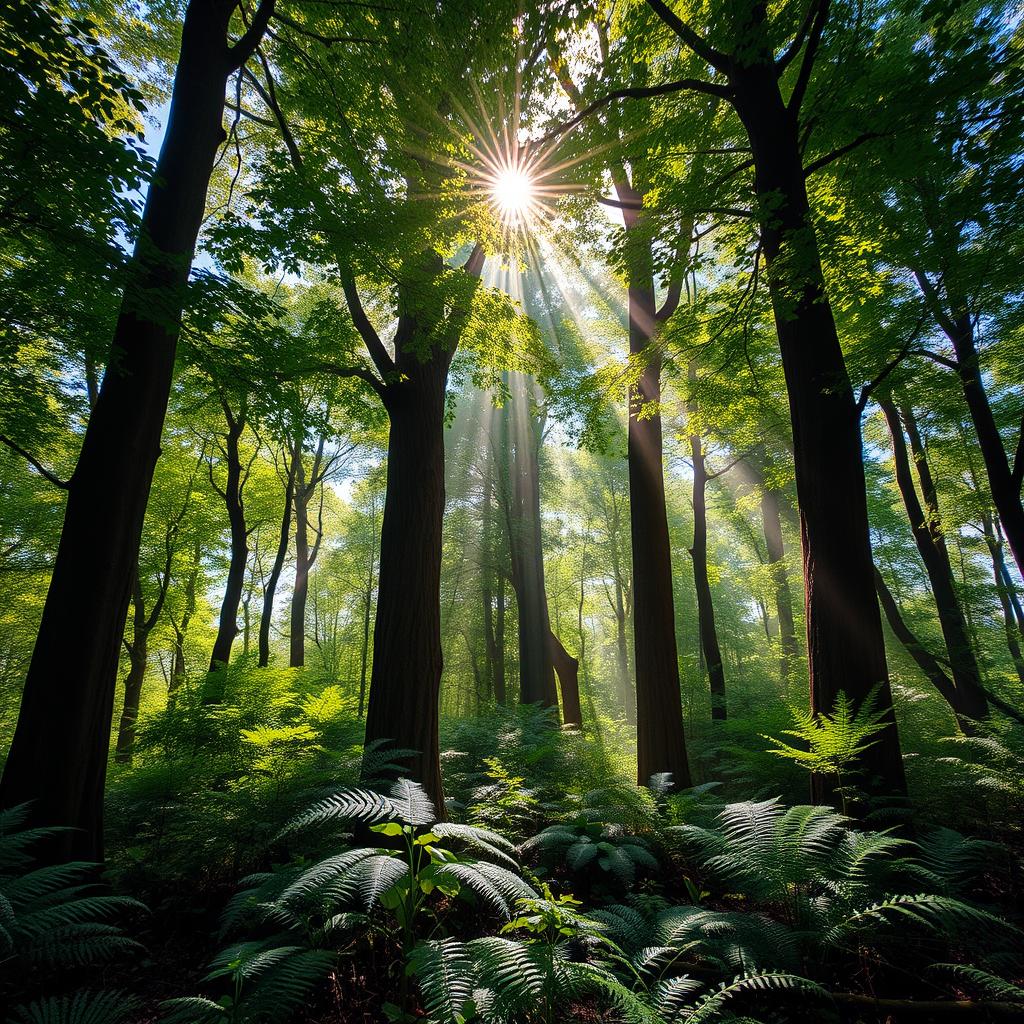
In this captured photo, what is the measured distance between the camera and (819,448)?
4105 mm

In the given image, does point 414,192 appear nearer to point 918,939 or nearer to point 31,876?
point 31,876

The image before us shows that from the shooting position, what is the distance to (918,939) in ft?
7.84

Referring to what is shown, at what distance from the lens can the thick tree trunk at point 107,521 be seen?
3.42 meters

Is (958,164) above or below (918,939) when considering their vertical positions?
above

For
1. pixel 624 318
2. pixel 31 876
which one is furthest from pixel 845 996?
pixel 624 318

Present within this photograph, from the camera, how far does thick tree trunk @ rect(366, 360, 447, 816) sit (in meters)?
4.39

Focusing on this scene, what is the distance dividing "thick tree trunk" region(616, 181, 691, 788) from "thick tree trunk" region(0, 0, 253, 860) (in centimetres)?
473

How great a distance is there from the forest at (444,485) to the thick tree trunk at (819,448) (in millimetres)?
34

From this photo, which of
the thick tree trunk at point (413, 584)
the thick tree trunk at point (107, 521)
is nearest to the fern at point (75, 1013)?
the thick tree trunk at point (107, 521)

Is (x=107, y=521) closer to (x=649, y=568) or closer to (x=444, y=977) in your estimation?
(x=444, y=977)

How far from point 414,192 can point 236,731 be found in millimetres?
6596

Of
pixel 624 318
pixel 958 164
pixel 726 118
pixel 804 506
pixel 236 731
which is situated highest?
pixel 624 318

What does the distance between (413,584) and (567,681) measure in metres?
8.74

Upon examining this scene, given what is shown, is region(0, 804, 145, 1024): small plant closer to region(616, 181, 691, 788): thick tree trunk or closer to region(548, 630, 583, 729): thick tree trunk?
region(616, 181, 691, 788): thick tree trunk
